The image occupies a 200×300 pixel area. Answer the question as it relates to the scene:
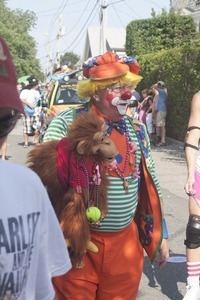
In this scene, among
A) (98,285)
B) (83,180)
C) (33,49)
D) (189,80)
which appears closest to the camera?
(83,180)

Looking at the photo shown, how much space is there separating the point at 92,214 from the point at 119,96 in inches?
27.8

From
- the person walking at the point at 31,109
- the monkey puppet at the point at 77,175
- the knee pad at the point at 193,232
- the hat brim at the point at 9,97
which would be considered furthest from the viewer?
the person walking at the point at 31,109

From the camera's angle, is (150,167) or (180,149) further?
(180,149)

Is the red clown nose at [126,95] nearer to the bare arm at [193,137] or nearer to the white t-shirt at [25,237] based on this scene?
the bare arm at [193,137]

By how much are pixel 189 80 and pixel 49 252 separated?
13298mm

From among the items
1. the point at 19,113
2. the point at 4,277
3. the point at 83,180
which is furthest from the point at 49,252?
the point at 83,180

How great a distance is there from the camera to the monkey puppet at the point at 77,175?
2672 mm

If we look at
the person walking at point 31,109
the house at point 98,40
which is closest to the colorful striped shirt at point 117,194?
the person walking at point 31,109

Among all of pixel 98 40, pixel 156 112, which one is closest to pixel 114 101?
pixel 156 112

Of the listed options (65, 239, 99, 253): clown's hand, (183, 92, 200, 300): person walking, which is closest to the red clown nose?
(65, 239, 99, 253): clown's hand

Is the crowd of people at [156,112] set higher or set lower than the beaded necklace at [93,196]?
lower

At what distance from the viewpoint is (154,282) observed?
4.88 metres

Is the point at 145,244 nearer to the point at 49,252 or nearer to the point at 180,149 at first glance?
the point at 49,252

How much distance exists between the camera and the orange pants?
2855mm
